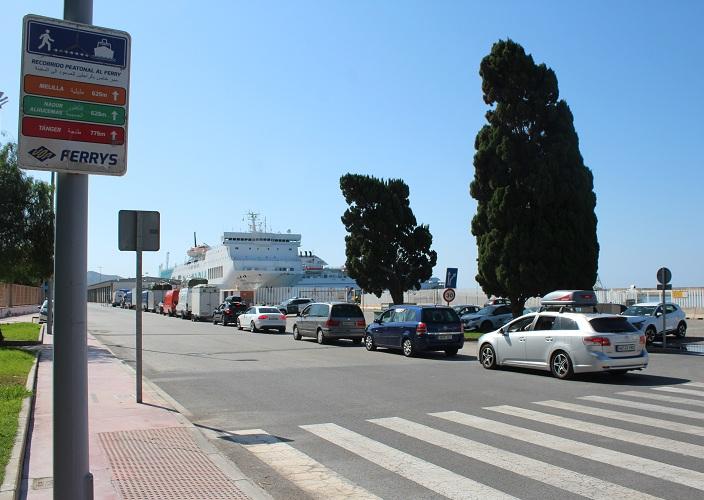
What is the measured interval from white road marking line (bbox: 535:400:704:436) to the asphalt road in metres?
0.04

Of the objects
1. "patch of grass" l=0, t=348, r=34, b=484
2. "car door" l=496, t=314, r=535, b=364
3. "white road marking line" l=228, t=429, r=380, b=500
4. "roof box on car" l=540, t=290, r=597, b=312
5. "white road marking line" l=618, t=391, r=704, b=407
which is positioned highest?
"roof box on car" l=540, t=290, r=597, b=312

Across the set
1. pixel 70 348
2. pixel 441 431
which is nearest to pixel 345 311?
pixel 441 431

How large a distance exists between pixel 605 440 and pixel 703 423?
1995 millimetres

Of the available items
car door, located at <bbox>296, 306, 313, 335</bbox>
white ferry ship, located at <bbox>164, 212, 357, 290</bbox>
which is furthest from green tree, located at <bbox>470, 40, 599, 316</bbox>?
white ferry ship, located at <bbox>164, 212, 357, 290</bbox>

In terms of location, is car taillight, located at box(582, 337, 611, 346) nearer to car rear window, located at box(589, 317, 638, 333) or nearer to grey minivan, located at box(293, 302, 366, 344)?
car rear window, located at box(589, 317, 638, 333)

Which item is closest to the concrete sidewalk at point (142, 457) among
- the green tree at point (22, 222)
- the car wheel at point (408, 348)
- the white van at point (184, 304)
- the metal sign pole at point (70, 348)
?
the metal sign pole at point (70, 348)

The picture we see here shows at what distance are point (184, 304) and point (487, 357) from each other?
135ft

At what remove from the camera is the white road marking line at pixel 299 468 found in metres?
5.77

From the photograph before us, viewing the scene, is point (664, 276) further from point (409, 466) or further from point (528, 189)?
point (409, 466)

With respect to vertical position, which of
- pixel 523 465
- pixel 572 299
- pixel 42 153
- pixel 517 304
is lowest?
pixel 523 465

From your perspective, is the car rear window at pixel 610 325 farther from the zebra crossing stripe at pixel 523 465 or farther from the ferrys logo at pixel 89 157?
the ferrys logo at pixel 89 157

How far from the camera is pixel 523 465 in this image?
6547mm

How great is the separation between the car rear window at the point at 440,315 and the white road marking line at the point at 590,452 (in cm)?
986

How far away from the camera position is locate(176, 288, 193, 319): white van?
51656 mm
